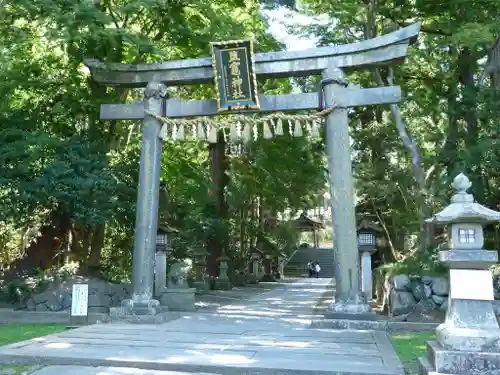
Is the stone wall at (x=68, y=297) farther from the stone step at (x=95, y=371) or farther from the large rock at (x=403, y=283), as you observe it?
the large rock at (x=403, y=283)

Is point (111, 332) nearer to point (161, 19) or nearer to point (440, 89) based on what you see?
point (161, 19)

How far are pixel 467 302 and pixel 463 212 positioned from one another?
1.11 metres

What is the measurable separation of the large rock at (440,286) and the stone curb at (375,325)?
1134mm

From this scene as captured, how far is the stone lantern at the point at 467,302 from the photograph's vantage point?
5.44 metres

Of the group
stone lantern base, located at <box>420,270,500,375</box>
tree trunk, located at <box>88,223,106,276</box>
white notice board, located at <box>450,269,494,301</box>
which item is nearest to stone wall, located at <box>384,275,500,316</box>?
stone lantern base, located at <box>420,270,500,375</box>

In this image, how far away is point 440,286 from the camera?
10844 mm

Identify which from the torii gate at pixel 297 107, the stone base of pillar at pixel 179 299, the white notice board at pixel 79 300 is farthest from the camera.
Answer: the stone base of pillar at pixel 179 299

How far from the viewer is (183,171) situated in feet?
59.0

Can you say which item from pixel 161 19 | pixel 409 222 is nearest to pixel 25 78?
pixel 161 19

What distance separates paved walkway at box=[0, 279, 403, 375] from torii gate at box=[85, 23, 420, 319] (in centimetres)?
119

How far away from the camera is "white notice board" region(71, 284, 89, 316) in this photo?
33.3 ft

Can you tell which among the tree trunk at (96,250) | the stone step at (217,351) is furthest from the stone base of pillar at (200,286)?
the stone step at (217,351)

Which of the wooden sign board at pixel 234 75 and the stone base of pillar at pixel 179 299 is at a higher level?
the wooden sign board at pixel 234 75

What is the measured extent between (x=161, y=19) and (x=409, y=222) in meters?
9.46
